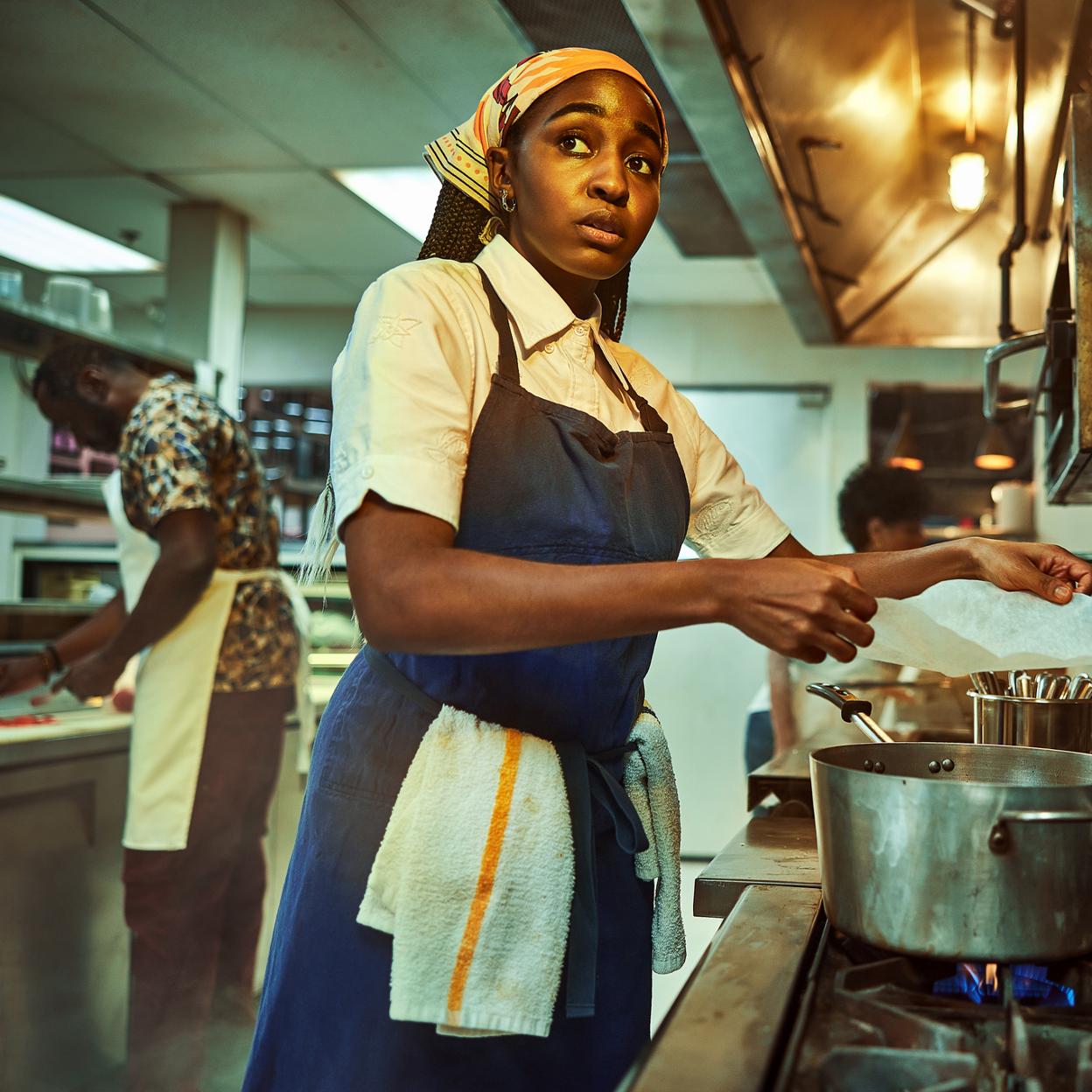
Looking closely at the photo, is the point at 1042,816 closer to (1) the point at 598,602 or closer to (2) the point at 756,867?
(1) the point at 598,602

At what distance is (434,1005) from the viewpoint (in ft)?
3.01

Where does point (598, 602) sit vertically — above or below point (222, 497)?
below

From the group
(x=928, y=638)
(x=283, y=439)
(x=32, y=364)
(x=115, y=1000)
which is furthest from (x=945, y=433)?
(x=928, y=638)

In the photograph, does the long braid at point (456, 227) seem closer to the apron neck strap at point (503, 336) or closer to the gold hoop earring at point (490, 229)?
the gold hoop earring at point (490, 229)

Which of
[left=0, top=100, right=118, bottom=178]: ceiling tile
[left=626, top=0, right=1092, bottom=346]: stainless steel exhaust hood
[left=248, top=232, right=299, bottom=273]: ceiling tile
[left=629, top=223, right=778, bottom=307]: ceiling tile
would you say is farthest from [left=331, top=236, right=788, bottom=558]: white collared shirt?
[left=248, top=232, right=299, bottom=273]: ceiling tile

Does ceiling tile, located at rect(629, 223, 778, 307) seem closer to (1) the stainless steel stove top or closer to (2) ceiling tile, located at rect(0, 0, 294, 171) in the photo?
(2) ceiling tile, located at rect(0, 0, 294, 171)

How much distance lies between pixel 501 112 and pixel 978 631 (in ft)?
2.08

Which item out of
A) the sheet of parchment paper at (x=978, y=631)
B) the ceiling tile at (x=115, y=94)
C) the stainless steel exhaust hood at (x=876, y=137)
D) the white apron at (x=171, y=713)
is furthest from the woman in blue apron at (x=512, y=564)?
the ceiling tile at (x=115, y=94)

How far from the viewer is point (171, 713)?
2.28 metres

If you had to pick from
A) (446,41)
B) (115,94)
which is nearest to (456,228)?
(446,41)

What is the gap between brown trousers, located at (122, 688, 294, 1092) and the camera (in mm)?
2264

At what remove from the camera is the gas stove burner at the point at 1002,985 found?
786mm

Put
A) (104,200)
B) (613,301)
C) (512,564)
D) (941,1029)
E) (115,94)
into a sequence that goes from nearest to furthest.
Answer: (941,1029)
(512,564)
(613,301)
(115,94)
(104,200)

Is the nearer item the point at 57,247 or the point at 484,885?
the point at 484,885
